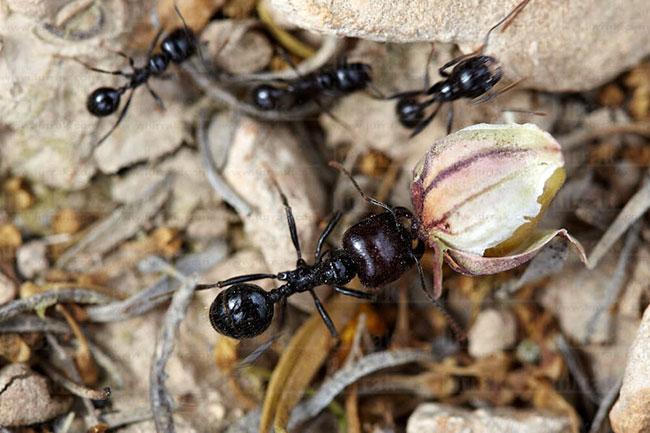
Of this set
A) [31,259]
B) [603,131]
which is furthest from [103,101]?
[603,131]

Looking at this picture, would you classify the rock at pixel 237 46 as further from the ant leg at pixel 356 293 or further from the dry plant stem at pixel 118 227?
the ant leg at pixel 356 293

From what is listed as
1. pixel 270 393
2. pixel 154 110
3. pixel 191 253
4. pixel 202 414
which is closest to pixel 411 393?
pixel 270 393

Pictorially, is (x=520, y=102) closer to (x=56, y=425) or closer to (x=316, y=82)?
(x=316, y=82)

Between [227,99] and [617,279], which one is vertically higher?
[227,99]

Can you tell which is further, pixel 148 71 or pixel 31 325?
pixel 148 71

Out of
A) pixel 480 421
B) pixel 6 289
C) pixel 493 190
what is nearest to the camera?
pixel 493 190

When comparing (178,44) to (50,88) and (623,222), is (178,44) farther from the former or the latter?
(623,222)

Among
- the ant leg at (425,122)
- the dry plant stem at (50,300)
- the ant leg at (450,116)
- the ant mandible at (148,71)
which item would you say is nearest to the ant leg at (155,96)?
the ant mandible at (148,71)

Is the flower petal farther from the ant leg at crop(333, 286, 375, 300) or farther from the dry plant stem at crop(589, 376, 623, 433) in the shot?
the dry plant stem at crop(589, 376, 623, 433)
